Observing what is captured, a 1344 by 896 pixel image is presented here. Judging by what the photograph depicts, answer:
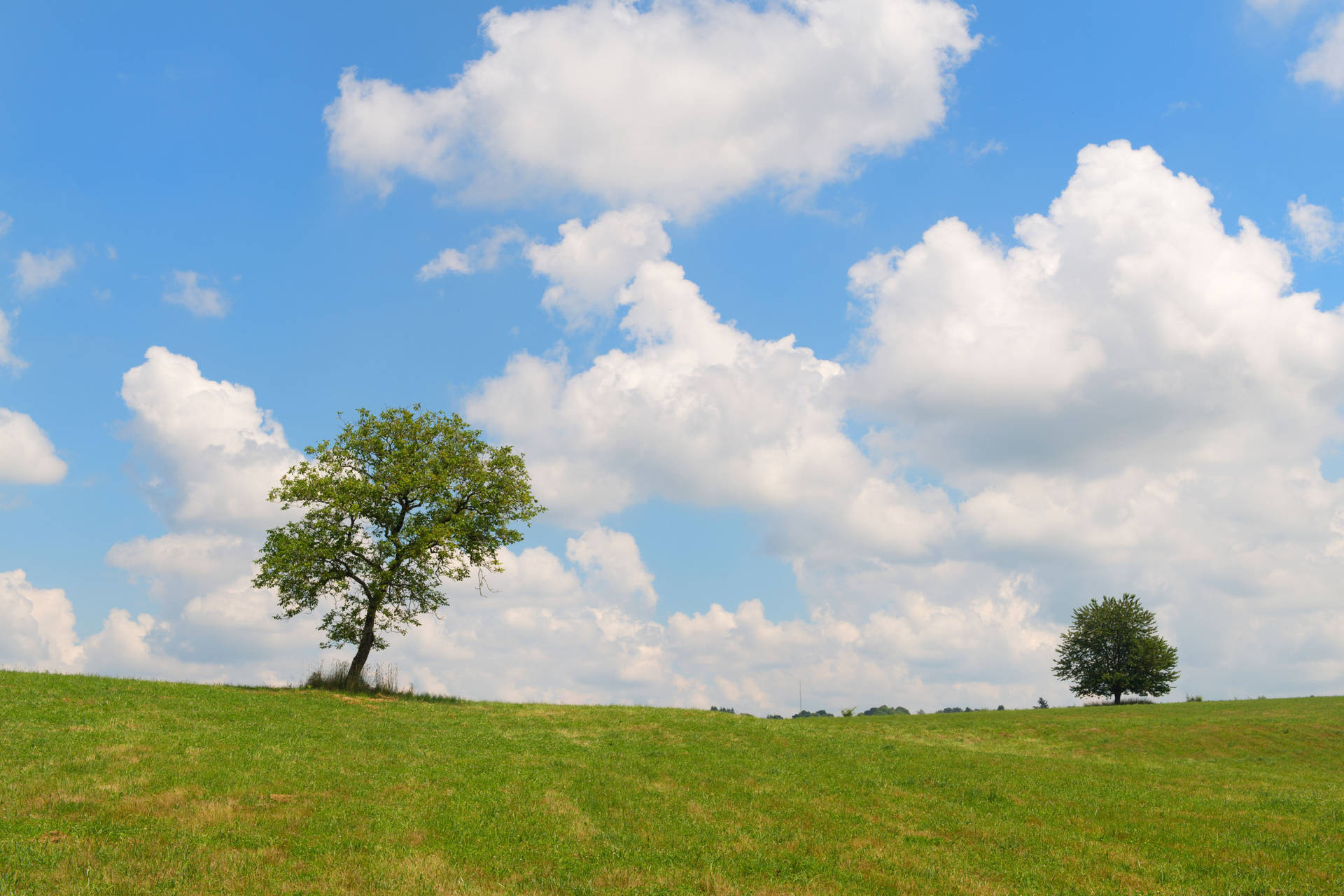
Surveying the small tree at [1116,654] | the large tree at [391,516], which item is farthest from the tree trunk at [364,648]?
the small tree at [1116,654]

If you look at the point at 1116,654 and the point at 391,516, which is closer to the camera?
the point at 391,516

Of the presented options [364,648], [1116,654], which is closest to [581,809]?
[364,648]

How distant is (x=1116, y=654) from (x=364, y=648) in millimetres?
75800

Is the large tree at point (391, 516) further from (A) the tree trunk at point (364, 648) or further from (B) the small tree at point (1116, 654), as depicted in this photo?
(B) the small tree at point (1116, 654)

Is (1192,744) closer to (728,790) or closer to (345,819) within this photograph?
(728,790)

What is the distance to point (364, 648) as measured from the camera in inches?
1896

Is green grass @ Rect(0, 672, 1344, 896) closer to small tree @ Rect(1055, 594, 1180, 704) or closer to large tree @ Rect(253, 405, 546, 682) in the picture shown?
large tree @ Rect(253, 405, 546, 682)

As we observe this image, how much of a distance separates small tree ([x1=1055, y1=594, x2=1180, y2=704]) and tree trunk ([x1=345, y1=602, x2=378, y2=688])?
242ft

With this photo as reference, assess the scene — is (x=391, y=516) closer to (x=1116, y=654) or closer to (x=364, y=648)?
(x=364, y=648)

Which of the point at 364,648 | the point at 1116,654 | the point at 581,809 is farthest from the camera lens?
the point at 1116,654

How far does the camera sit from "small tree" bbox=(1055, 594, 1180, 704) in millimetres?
83625

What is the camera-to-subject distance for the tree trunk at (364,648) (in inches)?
1857

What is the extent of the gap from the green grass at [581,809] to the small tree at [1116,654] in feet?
167

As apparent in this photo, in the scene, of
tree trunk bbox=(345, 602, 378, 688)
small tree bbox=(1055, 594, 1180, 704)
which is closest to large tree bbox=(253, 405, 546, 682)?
tree trunk bbox=(345, 602, 378, 688)
